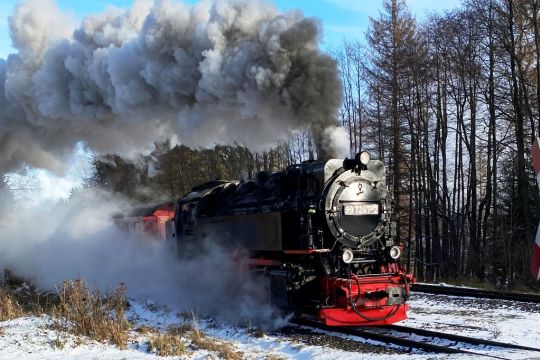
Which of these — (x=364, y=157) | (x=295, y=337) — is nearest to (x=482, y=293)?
(x=364, y=157)

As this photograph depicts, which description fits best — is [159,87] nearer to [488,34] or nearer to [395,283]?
[395,283]

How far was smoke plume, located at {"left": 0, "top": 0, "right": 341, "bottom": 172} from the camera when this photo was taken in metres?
10.1

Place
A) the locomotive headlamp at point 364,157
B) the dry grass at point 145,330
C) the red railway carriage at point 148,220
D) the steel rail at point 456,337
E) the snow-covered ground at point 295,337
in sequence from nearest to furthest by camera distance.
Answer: the snow-covered ground at point 295,337
the steel rail at point 456,337
the dry grass at point 145,330
the locomotive headlamp at point 364,157
the red railway carriage at point 148,220

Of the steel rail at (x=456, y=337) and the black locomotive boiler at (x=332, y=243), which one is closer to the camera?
the steel rail at (x=456, y=337)

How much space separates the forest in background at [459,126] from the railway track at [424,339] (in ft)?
34.2

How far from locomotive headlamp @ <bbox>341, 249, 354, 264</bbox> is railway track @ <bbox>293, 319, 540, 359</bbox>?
3.31 feet

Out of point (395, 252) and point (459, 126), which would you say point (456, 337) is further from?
point (459, 126)

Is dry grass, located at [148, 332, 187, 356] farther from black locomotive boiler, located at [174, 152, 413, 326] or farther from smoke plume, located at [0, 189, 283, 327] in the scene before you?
smoke plume, located at [0, 189, 283, 327]

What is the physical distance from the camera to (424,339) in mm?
7586

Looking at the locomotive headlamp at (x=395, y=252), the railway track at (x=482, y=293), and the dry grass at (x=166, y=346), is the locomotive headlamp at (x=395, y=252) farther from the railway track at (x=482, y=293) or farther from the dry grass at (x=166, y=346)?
the dry grass at (x=166, y=346)

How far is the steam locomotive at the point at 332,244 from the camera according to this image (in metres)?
8.38

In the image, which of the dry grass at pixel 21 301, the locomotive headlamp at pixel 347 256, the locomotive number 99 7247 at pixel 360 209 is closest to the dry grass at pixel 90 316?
the dry grass at pixel 21 301

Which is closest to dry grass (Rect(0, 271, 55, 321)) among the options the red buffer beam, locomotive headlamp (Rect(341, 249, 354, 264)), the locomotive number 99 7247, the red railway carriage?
the red railway carriage

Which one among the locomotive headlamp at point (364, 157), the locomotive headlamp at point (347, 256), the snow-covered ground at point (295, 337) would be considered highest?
the locomotive headlamp at point (364, 157)
